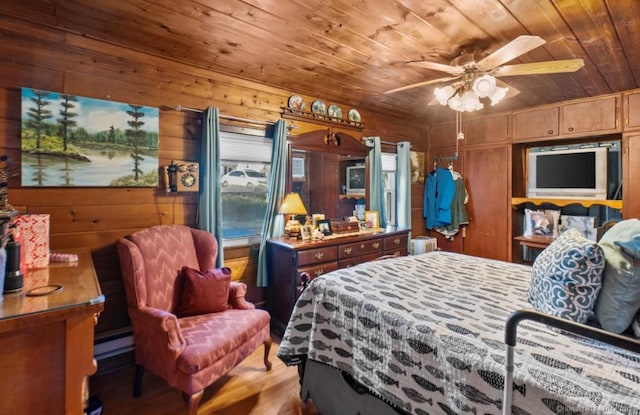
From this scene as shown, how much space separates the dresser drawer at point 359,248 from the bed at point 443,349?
33.6 inches

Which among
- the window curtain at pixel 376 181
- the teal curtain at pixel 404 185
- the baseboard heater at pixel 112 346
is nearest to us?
the baseboard heater at pixel 112 346

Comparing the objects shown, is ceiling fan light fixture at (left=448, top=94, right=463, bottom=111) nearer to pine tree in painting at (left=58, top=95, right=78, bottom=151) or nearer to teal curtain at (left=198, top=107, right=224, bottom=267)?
teal curtain at (left=198, top=107, right=224, bottom=267)

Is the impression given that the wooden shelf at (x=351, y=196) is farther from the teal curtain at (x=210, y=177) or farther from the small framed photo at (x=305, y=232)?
the teal curtain at (x=210, y=177)

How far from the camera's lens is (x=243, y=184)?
3260mm

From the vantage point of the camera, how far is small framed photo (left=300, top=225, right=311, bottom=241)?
3155 mm

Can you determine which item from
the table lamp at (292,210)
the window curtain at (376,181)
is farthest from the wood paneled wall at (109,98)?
the window curtain at (376,181)

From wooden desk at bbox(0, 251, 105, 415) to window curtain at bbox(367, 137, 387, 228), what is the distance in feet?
10.7

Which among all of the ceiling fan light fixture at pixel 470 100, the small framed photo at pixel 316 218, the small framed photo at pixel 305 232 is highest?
the ceiling fan light fixture at pixel 470 100

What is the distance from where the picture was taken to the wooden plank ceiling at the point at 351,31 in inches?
75.1

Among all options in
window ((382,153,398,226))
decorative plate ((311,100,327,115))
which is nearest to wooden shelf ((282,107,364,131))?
decorative plate ((311,100,327,115))

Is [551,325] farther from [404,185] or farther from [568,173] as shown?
[568,173]

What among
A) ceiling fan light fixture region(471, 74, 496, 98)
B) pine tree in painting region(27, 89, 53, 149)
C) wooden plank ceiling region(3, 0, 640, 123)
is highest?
wooden plank ceiling region(3, 0, 640, 123)

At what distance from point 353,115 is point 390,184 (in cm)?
118

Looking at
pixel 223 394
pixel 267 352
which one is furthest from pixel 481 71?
pixel 223 394
